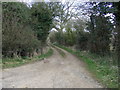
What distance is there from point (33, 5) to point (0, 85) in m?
8.93

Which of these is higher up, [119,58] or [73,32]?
[73,32]

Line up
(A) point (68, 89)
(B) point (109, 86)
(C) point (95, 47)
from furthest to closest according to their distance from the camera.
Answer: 1. (C) point (95, 47)
2. (B) point (109, 86)
3. (A) point (68, 89)

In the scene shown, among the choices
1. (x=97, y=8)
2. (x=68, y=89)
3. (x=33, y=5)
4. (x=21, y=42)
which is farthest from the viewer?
(x=33, y=5)

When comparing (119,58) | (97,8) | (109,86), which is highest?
(97,8)

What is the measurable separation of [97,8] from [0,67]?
7293mm

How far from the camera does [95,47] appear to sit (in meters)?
9.49

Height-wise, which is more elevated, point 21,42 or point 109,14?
point 109,14

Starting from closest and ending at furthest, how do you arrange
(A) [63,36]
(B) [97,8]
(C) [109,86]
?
1. (C) [109,86]
2. (B) [97,8]
3. (A) [63,36]

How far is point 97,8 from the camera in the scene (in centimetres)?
879

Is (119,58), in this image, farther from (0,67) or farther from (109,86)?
(0,67)

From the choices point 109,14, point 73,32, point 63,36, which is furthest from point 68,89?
point 63,36

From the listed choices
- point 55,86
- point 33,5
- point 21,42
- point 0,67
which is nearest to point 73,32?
point 33,5

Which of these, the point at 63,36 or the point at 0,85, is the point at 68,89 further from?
the point at 63,36

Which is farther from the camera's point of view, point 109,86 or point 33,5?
point 33,5
